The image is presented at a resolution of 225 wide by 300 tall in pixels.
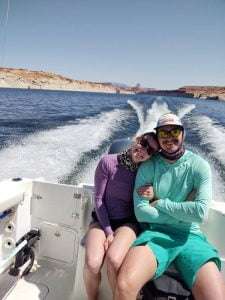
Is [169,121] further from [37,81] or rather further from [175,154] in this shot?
[37,81]

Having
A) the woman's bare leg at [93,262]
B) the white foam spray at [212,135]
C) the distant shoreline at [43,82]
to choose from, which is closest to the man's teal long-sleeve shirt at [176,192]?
the woman's bare leg at [93,262]

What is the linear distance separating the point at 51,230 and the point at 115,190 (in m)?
0.81

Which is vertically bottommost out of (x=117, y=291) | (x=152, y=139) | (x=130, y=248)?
(x=117, y=291)

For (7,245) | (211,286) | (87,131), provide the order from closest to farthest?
(211,286)
(7,245)
(87,131)

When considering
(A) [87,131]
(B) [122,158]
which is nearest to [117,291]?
(B) [122,158]

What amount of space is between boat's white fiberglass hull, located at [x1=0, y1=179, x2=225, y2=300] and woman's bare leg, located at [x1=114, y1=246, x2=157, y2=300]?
55 cm

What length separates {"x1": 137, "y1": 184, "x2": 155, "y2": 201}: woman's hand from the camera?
1.96 metres

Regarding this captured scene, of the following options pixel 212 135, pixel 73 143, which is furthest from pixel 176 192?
pixel 212 135

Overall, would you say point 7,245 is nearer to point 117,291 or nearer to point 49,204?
point 49,204

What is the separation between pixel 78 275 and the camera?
7.27 feet

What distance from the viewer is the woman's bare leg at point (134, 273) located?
1608 mm

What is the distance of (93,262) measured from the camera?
182 centimetres

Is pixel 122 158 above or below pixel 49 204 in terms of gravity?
above

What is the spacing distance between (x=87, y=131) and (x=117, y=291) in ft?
21.7
